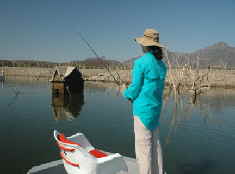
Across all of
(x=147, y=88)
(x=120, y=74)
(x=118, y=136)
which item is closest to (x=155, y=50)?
(x=147, y=88)

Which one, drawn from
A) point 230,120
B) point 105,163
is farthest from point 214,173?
point 230,120

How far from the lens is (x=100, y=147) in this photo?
A: 25.5 feet

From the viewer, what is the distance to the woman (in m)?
3.05

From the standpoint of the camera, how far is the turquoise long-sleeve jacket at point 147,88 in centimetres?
A: 304

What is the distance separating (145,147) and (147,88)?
0.71 meters

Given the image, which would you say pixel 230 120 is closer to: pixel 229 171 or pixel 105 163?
pixel 229 171

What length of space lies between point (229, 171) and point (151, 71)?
184 inches

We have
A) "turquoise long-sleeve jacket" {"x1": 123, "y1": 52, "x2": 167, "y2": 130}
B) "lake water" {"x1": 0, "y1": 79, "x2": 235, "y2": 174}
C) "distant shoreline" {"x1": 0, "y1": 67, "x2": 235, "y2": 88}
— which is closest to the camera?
"turquoise long-sleeve jacket" {"x1": 123, "y1": 52, "x2": 167, "y2": 130}

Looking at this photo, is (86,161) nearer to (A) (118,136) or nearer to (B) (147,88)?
(B) (147,88)

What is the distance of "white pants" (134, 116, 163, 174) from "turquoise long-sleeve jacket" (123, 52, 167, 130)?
0.08m

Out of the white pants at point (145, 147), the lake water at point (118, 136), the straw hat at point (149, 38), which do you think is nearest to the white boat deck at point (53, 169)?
A: the white pants at point (145, 147)

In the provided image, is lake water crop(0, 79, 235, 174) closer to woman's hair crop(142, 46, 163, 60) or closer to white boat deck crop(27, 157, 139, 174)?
white boat deck crop(27, 157, 139, 174)

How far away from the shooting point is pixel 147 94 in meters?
3.10

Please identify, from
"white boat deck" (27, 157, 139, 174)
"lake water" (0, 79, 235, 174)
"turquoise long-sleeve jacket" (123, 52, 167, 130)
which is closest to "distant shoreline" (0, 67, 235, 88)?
"lake water" (0, 79, 235, 174)
